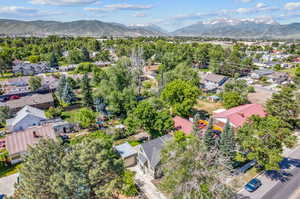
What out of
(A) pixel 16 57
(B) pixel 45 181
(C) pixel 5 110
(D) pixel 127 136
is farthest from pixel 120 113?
(A) pixel 16 57

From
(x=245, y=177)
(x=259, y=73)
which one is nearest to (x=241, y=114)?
(x=245, y=177)

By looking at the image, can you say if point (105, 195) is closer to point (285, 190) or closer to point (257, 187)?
point (257, 187)

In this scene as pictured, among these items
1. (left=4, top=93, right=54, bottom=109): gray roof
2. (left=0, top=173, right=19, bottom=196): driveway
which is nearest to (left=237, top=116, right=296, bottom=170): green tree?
(left=0, top=173, right=19, bottom=196): driveway

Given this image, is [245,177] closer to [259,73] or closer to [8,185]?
[8,185]

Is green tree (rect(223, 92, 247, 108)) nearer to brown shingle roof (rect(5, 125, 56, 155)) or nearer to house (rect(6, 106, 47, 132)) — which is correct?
brown shingle roof (rect(5, 125, 56, 155))

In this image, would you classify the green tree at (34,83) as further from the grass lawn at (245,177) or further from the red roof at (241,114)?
the grass lawn at (245,177)
